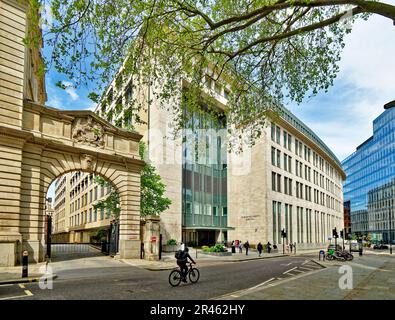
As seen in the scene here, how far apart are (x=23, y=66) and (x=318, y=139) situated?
231ft

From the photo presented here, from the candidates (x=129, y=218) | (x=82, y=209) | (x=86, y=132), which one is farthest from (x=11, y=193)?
(x=82, y=209)

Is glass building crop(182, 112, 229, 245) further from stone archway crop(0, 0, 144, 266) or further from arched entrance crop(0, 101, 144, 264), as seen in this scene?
stone archway crop(0, 0, 144, 266)

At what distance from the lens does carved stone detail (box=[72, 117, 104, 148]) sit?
23.9 meters

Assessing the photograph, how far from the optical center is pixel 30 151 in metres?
21.3

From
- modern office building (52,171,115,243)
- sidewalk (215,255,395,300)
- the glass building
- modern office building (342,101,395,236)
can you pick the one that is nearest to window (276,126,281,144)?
the glass building

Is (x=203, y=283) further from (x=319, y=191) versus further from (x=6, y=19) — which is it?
(x=319, y=191)

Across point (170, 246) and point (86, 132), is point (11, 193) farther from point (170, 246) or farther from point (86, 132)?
point (170, 246)

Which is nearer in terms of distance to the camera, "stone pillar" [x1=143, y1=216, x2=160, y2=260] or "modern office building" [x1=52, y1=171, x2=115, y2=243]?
"stone pillar" [x1=143, y1=216, x2=160, y2=260]

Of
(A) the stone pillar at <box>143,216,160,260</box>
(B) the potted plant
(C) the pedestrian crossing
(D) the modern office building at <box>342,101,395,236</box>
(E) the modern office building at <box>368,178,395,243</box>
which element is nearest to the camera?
(C) the pedestrian crossing

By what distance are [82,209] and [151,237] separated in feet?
132

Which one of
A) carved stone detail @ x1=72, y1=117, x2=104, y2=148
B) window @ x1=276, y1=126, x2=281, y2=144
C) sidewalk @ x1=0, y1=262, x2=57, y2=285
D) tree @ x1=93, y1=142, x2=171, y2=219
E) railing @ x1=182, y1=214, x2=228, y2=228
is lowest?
sidewalk @ x1=0, y1=262, x2=57, y2=285

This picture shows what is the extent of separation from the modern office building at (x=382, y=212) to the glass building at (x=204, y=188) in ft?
210

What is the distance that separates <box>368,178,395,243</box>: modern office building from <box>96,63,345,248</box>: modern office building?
3755cm
